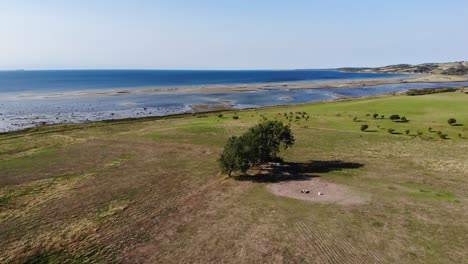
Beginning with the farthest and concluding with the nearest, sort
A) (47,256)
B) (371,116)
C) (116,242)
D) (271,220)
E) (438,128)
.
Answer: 1. (371,116)
2. (438,128)
3. (271,220)
4. (116,242)
5. (47,256)

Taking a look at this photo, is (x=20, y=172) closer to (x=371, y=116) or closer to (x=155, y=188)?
(x=155, y=188)

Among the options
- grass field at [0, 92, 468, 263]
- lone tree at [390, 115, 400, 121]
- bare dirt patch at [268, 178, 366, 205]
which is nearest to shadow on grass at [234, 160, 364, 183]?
grass field at [0, 92, 468, 263]

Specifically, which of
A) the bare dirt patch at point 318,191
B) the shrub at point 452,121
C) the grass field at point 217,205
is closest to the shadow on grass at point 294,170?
the grass field at point 217,205

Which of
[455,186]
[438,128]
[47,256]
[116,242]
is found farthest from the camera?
[438,128]

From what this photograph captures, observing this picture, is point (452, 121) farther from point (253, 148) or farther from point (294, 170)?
point (253, 148)

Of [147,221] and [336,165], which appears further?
[336,165]

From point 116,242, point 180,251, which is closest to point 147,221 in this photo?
point 116,242

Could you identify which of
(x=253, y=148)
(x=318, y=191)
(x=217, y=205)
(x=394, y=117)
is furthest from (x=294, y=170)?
(x=394, y=117)
